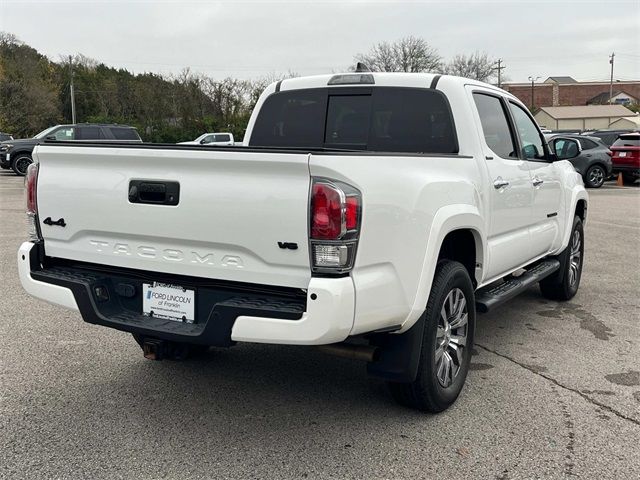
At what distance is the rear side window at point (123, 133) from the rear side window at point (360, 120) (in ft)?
55.9

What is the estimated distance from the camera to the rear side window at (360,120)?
14.4 feet

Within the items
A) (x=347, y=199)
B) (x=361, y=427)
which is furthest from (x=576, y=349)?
(x=347, y=199)

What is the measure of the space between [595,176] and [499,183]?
17735 mm

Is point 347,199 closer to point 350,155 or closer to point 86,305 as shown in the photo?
point 350,155

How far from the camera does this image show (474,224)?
12.7 ft

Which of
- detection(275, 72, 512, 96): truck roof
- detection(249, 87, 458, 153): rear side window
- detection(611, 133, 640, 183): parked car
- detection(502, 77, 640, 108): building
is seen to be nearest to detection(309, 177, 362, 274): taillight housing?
detection(249, 87, 458, 153): rear side window

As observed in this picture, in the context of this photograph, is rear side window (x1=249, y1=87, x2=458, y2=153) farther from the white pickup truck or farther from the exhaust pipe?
the exhaust pipe

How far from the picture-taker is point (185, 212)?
313cm

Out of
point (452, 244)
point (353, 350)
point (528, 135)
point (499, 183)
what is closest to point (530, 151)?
point (528, 135)

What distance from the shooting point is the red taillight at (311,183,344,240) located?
9.21 ft

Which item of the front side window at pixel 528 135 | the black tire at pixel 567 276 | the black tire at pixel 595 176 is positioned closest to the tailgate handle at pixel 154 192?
the front side window at pixel 528 135

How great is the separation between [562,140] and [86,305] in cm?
451

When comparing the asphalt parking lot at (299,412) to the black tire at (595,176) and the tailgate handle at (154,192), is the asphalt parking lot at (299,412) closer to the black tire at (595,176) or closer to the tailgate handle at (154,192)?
the tailgate handle at (154,192)

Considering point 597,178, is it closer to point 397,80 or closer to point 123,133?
point 123,133
